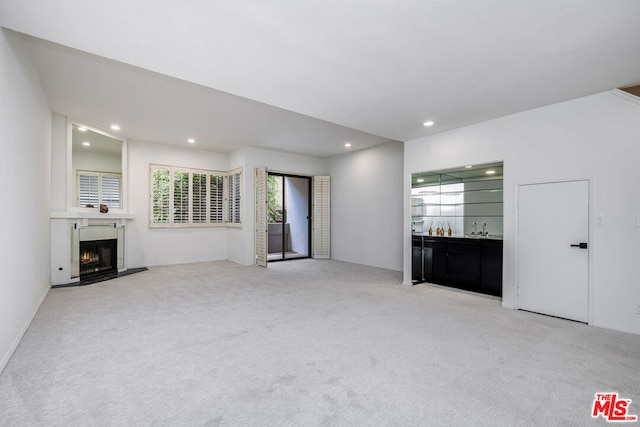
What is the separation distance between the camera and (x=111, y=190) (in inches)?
245

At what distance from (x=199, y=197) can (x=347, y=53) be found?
607 cm

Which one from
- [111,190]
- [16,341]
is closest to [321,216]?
[111,190]

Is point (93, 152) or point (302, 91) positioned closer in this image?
point (302, 91)

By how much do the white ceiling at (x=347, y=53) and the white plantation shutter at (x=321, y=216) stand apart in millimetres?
4013

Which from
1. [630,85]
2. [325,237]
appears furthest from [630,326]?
[325,237]

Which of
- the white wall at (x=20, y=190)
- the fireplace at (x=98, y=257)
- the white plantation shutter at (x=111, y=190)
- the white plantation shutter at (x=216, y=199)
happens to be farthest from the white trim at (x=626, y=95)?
the white plantation shutter at (x=111, y=190)

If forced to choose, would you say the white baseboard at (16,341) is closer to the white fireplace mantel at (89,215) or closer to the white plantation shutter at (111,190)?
the white fireplace mantel at (89,215)

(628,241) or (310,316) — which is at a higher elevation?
(628,241)

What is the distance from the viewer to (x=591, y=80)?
301 cm

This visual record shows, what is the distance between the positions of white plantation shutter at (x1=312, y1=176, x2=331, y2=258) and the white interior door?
495 centimetres

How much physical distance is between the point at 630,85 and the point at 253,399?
4.56 m

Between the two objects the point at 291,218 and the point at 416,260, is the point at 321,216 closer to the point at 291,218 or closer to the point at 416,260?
the point at 291,218

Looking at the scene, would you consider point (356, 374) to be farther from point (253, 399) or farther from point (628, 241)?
point (628, 241)

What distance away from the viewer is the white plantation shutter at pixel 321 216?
323 inches
